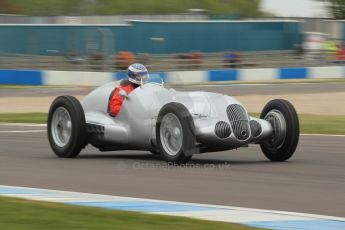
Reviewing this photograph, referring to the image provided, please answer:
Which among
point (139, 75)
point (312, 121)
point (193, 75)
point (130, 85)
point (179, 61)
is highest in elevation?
point (139, 75)

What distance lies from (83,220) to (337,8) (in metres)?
57.2

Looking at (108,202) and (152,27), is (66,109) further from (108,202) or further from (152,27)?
(152,27)

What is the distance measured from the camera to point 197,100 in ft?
32.1

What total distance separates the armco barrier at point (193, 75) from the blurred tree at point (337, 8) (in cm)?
2367

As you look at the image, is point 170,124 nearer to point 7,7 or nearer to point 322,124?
point 322,124

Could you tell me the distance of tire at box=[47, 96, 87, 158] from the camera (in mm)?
10695

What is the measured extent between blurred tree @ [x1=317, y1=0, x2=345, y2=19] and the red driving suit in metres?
52.1

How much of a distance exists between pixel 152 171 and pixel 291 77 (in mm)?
27991

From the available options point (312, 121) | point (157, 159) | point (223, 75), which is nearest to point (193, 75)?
point (223, 75)

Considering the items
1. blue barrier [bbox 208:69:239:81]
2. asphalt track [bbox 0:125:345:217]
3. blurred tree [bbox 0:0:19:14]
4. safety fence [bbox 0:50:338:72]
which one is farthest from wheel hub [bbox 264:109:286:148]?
blurred tree [bbox 0:0:19:14]

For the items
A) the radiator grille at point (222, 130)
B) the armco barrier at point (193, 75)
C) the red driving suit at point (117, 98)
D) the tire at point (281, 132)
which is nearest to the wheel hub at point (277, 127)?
the tire at point (281, 132)

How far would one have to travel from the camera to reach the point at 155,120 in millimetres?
10047

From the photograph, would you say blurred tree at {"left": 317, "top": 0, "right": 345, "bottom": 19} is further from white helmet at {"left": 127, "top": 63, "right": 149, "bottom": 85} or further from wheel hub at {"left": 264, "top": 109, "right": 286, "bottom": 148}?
wheel hub at {"left": 264, "top": 109, "right": 286, "bottom": 148}

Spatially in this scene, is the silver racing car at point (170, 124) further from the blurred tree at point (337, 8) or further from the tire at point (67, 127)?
the blurred tree at point (337, 8)
